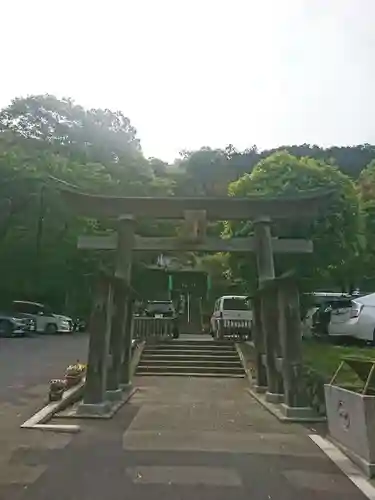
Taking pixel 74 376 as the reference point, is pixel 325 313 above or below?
above

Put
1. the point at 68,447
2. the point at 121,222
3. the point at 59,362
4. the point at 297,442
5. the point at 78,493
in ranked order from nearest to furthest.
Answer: the point at 78,493
the point at 68,447
the point at 297,442
the point at 121,222
the point at 59,362

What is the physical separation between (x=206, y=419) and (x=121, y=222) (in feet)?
15.6

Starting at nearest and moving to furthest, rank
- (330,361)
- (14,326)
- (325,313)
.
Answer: (330,361), (325,313), (14,326)

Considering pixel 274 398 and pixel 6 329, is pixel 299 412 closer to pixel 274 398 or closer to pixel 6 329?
pixel 274 398

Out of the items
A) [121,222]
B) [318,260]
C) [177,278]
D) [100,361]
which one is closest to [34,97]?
[177,278]

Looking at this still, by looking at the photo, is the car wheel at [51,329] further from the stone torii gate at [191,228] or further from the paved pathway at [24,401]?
the stone torii gate at [191,228]

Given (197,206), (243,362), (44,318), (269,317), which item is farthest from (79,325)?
(269,317)

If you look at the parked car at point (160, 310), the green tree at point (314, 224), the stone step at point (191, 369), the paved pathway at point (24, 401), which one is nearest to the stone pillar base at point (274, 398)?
the paved pathway at point (24, 401)

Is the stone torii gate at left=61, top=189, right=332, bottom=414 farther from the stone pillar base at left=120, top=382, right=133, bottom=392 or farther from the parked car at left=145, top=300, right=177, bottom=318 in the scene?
the parked car at left=145, top=300, right=177, bottom=318

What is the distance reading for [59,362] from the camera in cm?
1823

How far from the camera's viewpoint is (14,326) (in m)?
29.2

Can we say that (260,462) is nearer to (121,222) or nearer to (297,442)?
(297,442)

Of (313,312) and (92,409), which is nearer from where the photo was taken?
(92,409)

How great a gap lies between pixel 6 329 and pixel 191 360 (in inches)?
508
